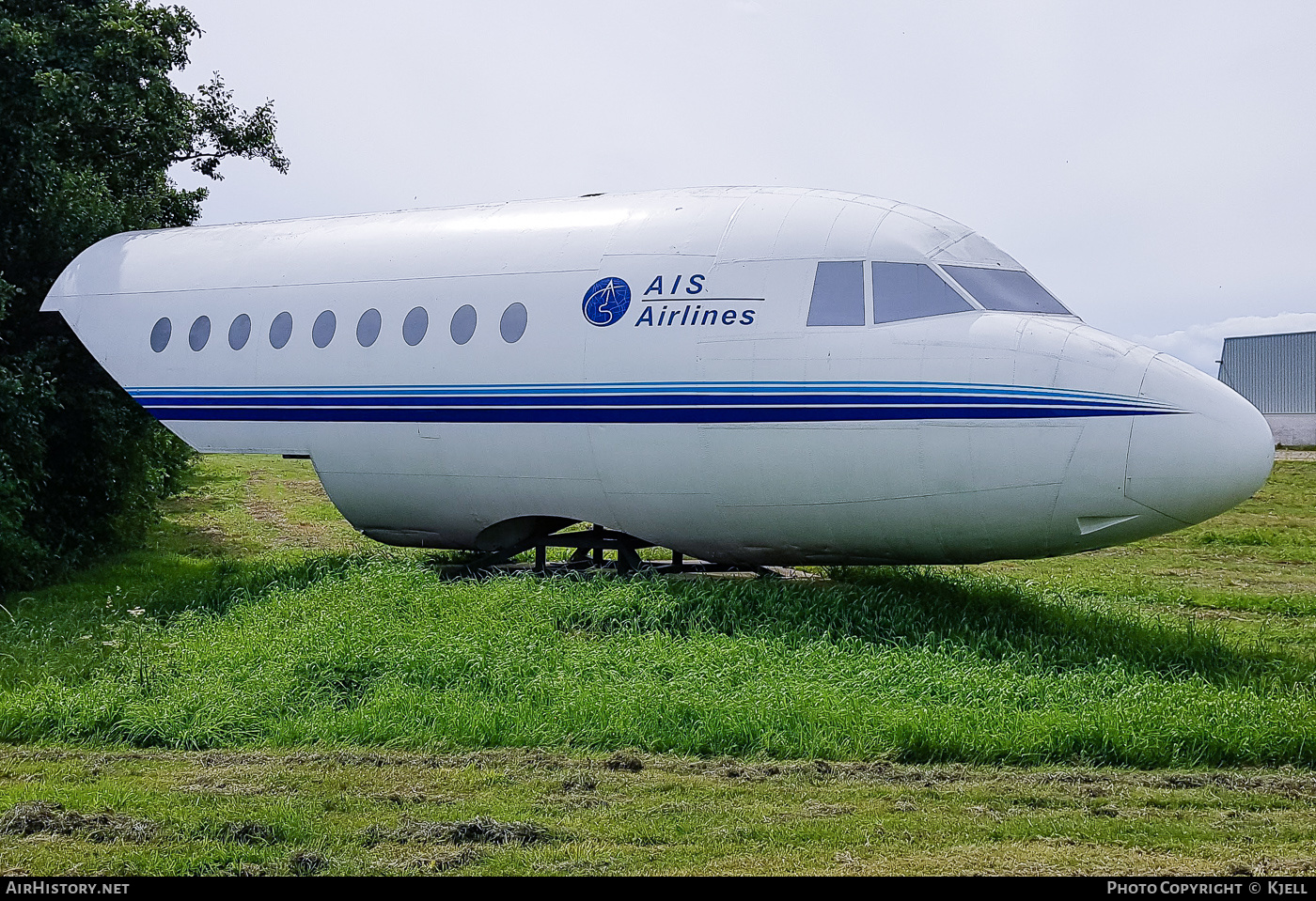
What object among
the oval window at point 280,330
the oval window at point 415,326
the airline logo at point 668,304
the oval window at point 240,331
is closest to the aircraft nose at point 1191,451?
the airline logo at point 668,304

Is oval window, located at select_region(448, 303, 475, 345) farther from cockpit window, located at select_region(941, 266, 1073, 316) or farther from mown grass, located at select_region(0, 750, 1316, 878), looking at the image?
mown grass, located at select_region(0, 750, 1316, 878)

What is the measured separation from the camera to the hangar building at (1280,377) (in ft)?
170

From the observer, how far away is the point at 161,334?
48.2 ft

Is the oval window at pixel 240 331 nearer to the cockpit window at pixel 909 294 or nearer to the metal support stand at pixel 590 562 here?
the metal support stand at pixel 590 562

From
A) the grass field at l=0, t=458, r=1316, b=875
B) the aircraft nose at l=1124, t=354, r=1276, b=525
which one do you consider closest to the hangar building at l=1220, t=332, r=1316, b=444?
the grass field at l=0, t=458, r=1316, b=875

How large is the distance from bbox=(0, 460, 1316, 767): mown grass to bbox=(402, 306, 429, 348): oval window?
245 centimetres

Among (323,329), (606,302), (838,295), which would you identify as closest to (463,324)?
(606,302)

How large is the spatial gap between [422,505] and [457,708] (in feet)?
15.9

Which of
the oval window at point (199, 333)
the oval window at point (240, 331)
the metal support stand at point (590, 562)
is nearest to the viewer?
the metal support stand at point (590, 562)

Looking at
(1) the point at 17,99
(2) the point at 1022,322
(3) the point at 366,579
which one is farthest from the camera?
(1) the point at 17,99

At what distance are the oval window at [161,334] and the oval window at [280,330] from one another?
5.28 feet

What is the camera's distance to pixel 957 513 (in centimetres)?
1087
